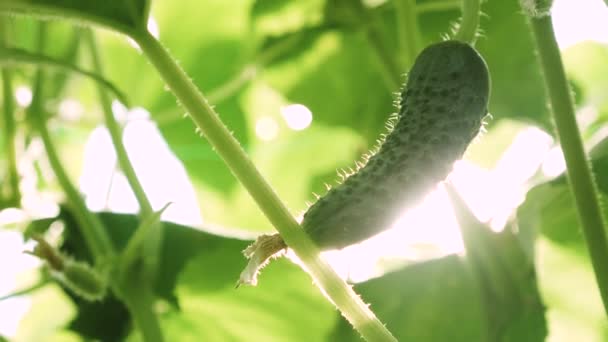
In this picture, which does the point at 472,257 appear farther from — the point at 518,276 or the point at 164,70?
the point at 164,70

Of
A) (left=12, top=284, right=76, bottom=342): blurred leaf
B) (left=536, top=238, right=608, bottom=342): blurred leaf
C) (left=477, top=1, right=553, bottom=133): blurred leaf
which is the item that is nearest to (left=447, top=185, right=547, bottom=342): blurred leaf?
(left=536, top=238, right=608, bottom=342): blurred leaf

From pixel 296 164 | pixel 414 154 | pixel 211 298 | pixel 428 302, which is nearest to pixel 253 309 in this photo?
pixel 211 298

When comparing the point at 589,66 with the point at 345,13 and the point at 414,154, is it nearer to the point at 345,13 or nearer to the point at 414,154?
the point at 345,13

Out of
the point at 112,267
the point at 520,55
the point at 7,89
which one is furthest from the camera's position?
the point at 520,55

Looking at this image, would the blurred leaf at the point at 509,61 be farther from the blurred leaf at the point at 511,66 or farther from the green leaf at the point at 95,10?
the green leaf at the point at 95,10

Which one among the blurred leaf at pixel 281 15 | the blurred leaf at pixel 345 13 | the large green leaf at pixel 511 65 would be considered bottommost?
the large green leaf at pixel 511 65

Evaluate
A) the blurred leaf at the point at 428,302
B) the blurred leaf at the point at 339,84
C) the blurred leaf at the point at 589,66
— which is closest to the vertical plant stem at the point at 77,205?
the blurred leaf at the point at 428,302

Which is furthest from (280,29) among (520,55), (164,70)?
(164,70)
